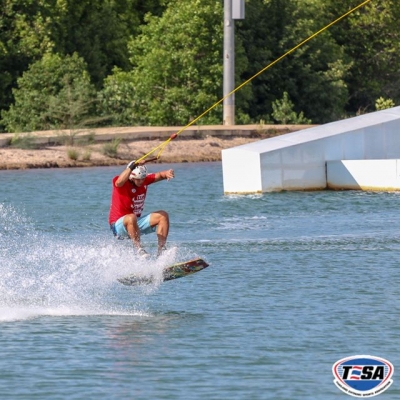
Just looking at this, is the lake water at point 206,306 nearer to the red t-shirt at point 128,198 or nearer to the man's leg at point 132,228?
the man's leg at point 132,228

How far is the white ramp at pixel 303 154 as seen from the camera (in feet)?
102

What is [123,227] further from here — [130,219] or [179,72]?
[179,72]

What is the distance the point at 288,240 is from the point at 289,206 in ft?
18.8

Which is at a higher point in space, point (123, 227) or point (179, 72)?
point (179, 72)

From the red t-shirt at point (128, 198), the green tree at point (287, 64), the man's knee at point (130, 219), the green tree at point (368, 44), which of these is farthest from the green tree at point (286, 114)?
the man's knee at point (130, 219)

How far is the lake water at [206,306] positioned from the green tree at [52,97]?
17422mm

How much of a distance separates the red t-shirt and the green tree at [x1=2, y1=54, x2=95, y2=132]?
2803 cm

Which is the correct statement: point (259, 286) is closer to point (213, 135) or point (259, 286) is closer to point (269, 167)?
point (269, 167)

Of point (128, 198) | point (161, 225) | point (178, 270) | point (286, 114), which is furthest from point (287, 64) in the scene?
point (178, 270)

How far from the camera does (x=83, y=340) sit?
45.8 feet

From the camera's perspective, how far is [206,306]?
16234 mm

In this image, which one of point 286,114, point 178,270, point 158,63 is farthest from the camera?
point 286,114

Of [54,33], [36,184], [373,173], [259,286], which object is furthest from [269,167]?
[54,33]

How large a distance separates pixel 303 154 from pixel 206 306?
15681 mm
